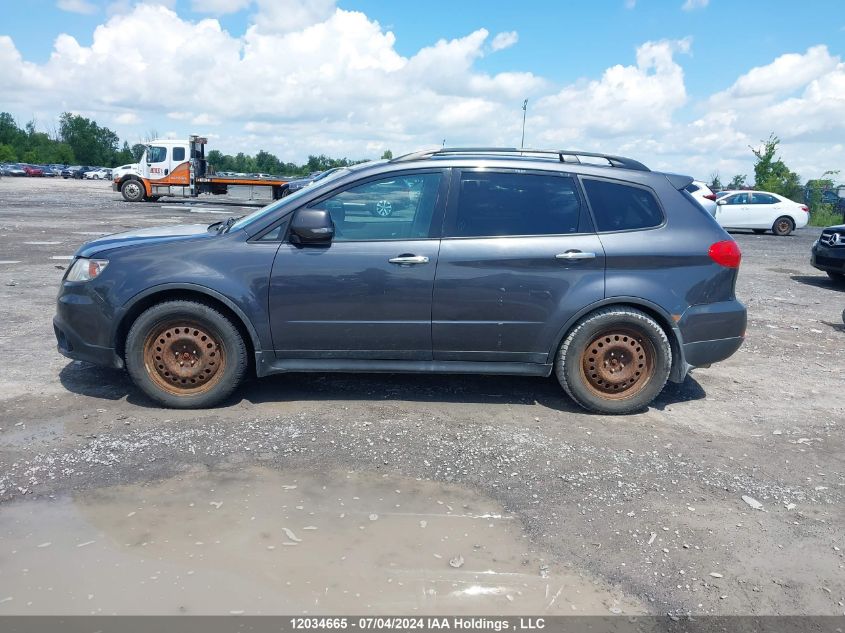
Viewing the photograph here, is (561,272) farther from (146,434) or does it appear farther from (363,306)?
(146,434)

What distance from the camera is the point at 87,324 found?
495 centimetres

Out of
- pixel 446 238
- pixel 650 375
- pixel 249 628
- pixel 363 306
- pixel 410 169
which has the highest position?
pixel 410 169

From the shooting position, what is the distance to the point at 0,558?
124 inches

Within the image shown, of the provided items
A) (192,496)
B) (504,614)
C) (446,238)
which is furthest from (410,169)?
(504,614)

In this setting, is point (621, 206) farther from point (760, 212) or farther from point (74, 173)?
point (74, 173)

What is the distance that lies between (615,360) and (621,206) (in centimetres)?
114

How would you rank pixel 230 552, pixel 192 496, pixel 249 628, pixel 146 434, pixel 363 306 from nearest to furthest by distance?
pixel 249 628 < pixel 230 552 < pixel 192 496 < pixel 146 434 < pixel 363 306

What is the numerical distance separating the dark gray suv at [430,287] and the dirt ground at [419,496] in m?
0.37

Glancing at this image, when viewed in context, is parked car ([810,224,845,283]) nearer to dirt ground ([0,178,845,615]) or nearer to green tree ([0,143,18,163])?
dirt ground ([0,178,845,615])

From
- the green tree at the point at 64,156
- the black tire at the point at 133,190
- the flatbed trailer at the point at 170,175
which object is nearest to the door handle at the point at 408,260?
the flatbed trailer at the point at 170,175

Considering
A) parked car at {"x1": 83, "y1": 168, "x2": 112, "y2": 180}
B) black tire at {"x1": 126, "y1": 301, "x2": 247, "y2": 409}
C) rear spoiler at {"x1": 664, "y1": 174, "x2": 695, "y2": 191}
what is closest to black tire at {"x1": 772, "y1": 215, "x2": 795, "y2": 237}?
rear spoiler at {"x1": 664, "y1": 174, "x2": 695, "y2": 191}

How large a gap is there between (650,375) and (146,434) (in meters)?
3.53

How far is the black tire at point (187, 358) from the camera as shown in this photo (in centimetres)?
493

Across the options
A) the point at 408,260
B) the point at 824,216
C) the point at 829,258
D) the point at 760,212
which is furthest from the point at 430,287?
the point at 824,216
